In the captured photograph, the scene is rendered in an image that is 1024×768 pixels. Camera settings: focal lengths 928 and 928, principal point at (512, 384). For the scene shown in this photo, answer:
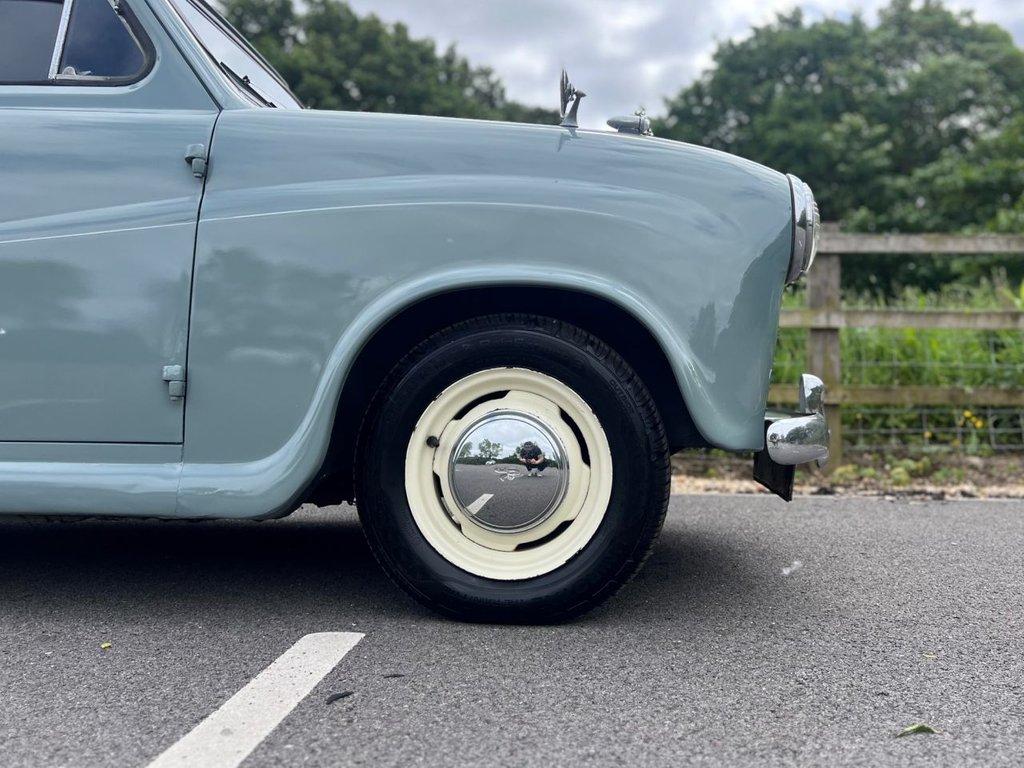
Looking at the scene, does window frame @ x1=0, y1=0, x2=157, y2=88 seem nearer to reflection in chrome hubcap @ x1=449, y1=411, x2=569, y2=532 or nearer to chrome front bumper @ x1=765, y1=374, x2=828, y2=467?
reflection in chrome hubcap @ x1=449, y1=411, x2=569, y2=532

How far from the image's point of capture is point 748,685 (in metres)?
1.84

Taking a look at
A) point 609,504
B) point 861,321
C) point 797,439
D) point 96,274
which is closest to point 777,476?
point 797,439

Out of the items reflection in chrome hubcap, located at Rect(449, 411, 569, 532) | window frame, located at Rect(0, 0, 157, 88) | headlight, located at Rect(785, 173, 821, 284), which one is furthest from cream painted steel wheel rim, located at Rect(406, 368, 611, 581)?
window frame, located at Rect(0, 0, 157, 88)

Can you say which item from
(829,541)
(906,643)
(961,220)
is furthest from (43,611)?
(961,220)

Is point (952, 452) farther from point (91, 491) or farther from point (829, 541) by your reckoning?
point (91, 491)

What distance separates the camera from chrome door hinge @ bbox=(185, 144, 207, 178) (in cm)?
224

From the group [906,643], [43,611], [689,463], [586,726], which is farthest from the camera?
[689,463]

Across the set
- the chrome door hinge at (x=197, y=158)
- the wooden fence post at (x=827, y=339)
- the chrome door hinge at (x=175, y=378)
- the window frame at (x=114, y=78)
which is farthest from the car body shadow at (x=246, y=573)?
the wooden fence post at (x=827, y=339)

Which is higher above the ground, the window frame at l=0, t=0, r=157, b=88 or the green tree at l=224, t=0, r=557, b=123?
the green tree at l=224, t=0, r=557, b=123

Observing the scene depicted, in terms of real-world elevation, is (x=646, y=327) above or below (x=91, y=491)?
above

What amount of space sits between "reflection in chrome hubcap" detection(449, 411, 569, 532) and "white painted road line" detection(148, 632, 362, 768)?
16.5 inches

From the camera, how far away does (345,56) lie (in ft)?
96.0

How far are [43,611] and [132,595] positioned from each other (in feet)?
0.73

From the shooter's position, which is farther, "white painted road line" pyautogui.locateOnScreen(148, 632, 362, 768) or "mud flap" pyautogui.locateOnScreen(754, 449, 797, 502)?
"mud flap" pyautogui.locateOnScreen(754, 449, 797, 502)
